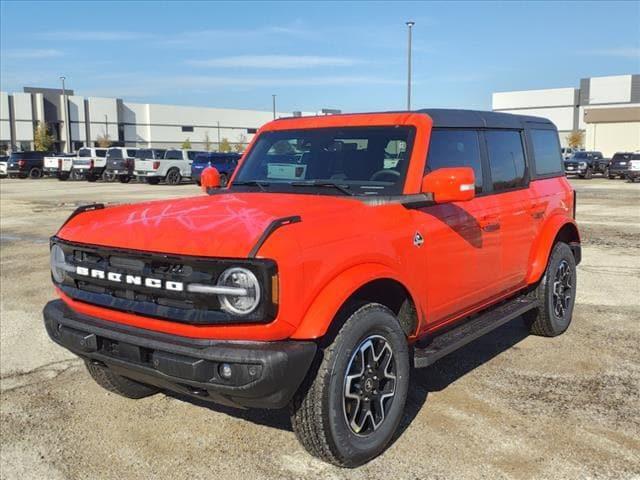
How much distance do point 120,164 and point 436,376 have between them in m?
30.7

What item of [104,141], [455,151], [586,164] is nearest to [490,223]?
[455,151]

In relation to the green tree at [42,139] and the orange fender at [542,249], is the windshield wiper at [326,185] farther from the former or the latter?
the green tree at [42,139]

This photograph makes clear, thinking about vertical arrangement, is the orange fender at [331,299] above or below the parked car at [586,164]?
below

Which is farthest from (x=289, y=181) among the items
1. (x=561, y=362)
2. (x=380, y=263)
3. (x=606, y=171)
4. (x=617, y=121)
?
(x=617, y=121)

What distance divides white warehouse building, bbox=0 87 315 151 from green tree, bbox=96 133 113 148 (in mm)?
523

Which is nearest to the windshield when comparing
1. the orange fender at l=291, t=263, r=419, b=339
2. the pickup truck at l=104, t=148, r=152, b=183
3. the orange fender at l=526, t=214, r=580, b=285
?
the orange fender at l=291, t=263, r=419, b=339

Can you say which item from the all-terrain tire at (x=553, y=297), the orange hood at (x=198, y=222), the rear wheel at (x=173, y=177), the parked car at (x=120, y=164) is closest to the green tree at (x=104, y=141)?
the parked car at (x=120, y=164)

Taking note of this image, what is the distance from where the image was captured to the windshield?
4.02m

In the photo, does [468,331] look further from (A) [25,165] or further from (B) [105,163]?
(A) [25,165]

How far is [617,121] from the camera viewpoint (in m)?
70.4

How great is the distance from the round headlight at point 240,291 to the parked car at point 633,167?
3417 cm

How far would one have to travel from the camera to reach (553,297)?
5.54m

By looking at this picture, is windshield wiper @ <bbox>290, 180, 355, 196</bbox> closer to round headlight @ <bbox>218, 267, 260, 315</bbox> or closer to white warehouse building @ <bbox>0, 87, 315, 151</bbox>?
round headlight @ <bbox>218, 267, 260, 315</bbox>

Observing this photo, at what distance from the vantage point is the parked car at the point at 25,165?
130 ft
